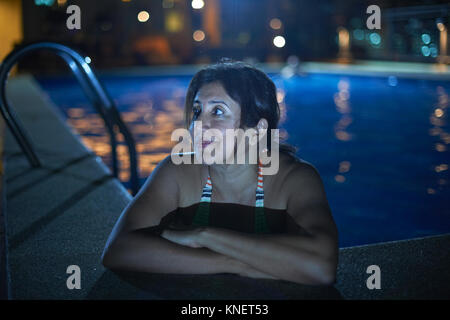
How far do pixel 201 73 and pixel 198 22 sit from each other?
22093 mm

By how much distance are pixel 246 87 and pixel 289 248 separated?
63cm

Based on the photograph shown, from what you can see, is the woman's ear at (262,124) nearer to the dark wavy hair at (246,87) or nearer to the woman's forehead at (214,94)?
the dark wavy hair at (246,87)

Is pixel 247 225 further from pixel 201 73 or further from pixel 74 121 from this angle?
pixel 74 121

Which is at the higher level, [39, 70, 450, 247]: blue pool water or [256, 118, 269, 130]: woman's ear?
[256, 118, 269, 130]: woman's ear

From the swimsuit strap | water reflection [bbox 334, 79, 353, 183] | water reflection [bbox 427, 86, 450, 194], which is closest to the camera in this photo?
the swimsuit strap

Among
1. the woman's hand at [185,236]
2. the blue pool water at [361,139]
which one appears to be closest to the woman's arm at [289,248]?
the woman's hand at [185,236]

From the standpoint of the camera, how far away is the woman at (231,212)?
5.27 feet

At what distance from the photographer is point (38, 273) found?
1.95 metres

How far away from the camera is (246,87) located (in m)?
1.81

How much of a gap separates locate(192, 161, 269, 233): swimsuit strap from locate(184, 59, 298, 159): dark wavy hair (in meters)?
0.23

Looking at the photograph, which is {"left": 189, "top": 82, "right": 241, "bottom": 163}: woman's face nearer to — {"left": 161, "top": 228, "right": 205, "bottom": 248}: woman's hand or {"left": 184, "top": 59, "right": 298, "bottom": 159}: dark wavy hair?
{"left": 184, "top": 59, "right": 298, "bottom": 159}: dark wavy hair

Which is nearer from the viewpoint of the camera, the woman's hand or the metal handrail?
the woman's hand

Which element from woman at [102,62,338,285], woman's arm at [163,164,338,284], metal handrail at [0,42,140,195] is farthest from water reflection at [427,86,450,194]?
woman's arm at [163,164,338,284]

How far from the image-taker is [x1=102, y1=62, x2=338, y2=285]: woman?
5.27 ft
